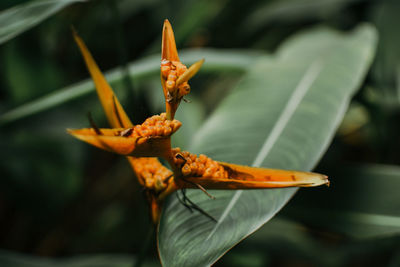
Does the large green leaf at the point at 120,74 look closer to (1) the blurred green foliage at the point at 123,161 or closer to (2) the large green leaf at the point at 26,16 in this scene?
(1) the blurred green foliage at the point at 123,161

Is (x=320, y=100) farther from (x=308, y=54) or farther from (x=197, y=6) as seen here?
(x=197, y=6)

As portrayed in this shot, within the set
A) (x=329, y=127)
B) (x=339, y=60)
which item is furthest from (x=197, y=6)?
(x=329, y=127)

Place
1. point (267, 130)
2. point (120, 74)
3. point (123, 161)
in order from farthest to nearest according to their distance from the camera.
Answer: point (123, 161), point (120, 74), point (267, 130)

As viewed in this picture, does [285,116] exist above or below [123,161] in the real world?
above

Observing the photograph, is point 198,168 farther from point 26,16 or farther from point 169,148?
point 26,16

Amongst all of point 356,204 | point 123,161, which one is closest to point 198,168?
point 356,204

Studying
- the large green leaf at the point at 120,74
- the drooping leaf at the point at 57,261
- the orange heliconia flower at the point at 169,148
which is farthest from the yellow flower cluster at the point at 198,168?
the drooping leaf at the point at 57,261
